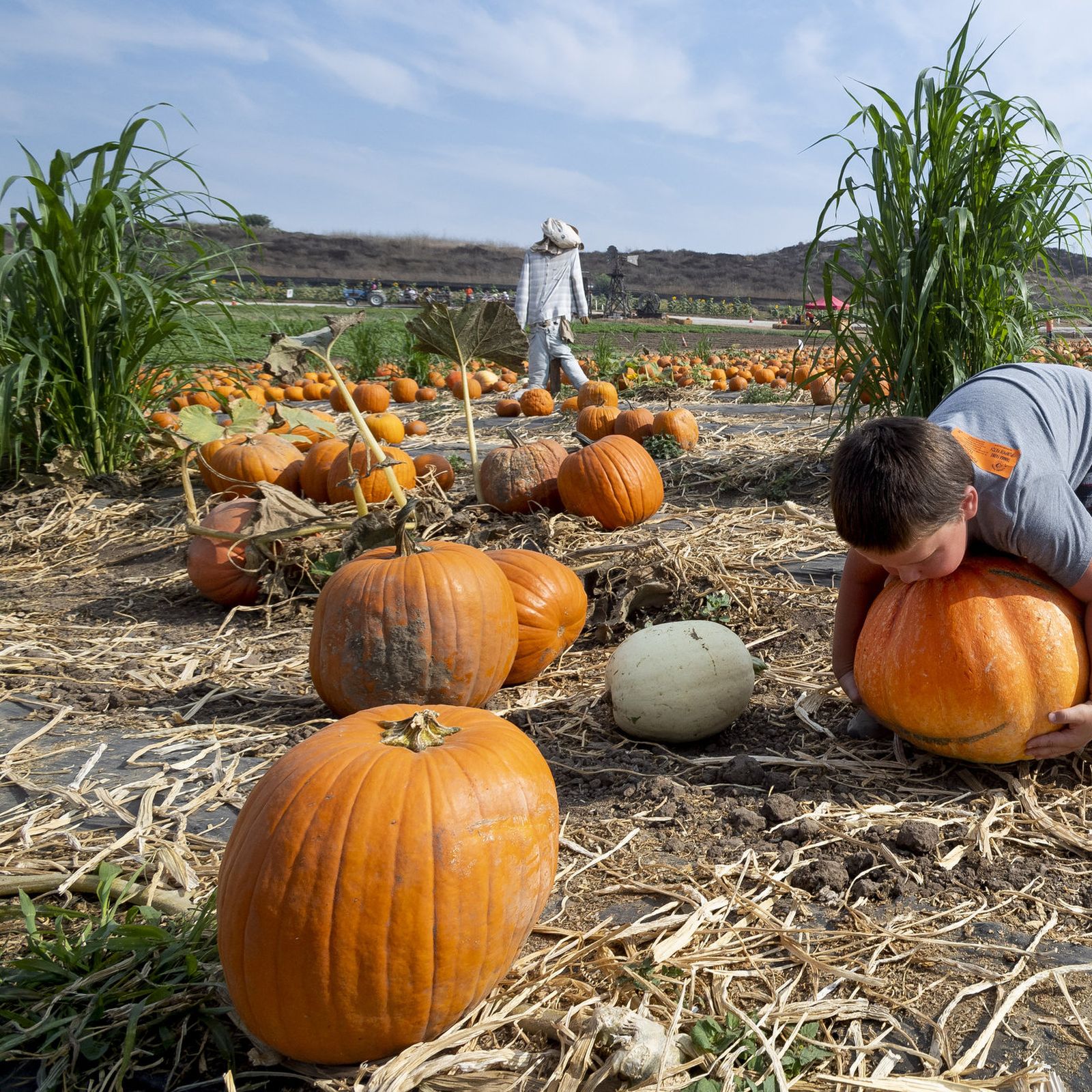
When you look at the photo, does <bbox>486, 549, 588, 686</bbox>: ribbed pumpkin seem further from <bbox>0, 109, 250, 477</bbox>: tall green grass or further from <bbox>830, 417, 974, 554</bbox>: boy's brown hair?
<bbox>0, 109, 250, 477</bbox>: tall green grass

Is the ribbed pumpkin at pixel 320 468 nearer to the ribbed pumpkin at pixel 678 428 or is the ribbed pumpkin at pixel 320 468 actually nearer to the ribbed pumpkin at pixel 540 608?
the ribbed pumpkin at pixel 540 608

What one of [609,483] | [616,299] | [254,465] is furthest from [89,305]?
[616,299]

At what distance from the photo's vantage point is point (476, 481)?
212 inches

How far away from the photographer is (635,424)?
24.1ft

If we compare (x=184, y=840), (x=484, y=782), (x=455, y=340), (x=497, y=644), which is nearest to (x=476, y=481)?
(x=455, y=340)

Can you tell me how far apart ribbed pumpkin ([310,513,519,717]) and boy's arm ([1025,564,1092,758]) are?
165cm

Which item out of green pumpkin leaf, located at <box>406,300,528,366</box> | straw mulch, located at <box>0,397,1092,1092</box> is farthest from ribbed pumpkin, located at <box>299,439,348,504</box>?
straw mulch, located at <box>0,397,1092,1092</box>

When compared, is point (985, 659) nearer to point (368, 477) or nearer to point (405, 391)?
point (368, 477)

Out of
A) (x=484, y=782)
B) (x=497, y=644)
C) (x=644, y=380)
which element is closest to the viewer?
(x=484, y=782)

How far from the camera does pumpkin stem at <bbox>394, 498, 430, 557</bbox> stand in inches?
120

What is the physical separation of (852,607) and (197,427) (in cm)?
326

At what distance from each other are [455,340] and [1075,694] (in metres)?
3.78

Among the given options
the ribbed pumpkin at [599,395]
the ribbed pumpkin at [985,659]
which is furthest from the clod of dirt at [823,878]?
the ribbed pumpkin at [599,395]

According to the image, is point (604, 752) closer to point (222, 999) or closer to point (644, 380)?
point (222, 999)
